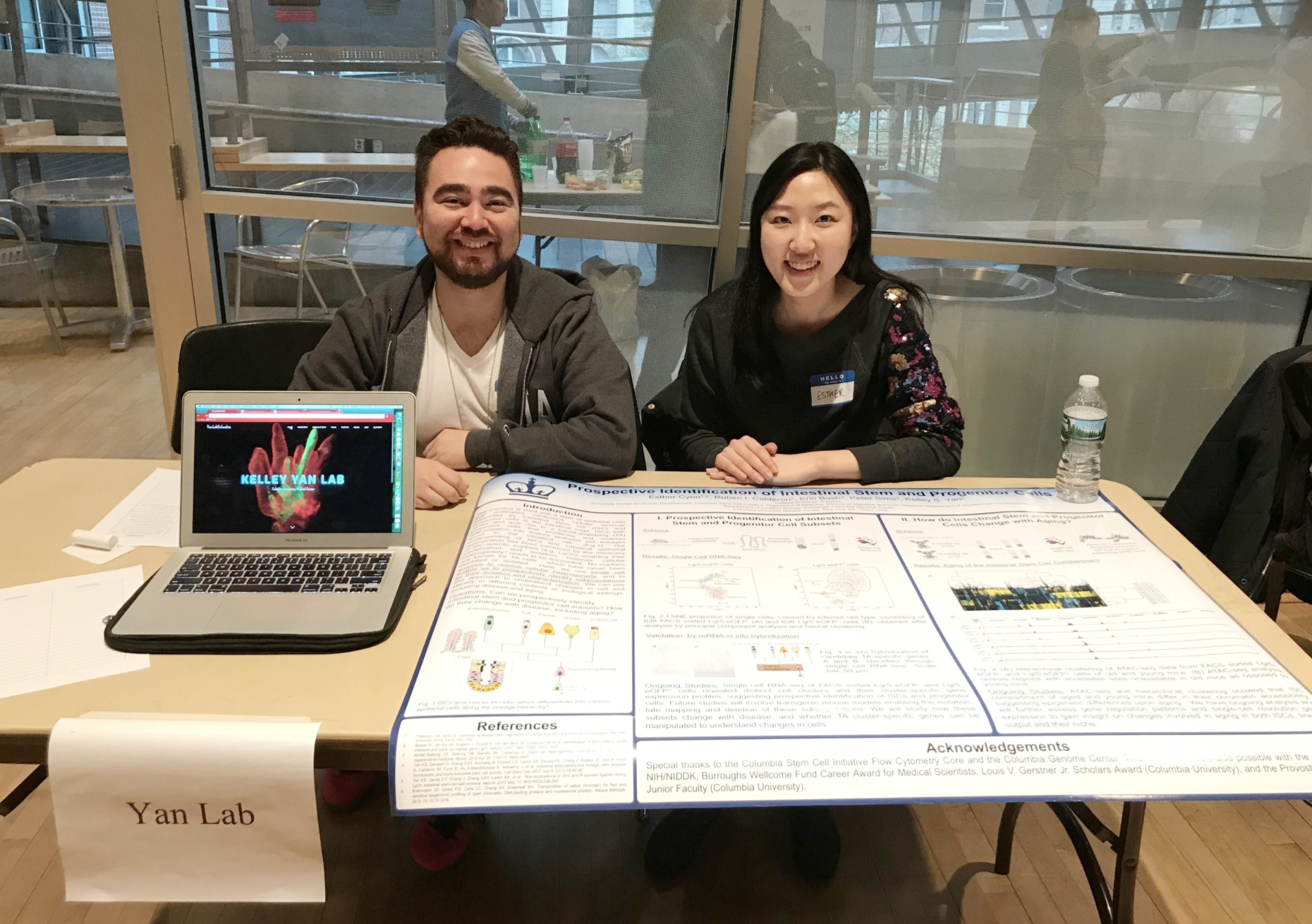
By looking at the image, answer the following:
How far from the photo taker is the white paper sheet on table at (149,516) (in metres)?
1.40

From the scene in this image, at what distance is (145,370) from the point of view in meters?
4.20

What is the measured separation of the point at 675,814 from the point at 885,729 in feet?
2.86

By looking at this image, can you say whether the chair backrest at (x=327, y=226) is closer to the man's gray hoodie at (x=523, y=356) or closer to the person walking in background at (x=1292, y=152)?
the man's gray hoodie at (x=523, y=356)

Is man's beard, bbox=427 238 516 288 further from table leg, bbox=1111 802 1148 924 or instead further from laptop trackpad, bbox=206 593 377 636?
table leg, bbox=1111 802 1148 924

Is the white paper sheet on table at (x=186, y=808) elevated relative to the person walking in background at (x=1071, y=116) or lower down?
lower down

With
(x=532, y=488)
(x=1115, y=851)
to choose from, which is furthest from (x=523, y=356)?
(x=1115, y=851)

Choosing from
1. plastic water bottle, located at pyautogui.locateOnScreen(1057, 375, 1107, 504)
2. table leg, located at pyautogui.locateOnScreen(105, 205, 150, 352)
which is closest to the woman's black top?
plastic water bottle, located at pyautogui.locateOnScreen(1057, 375, 1107, 504)

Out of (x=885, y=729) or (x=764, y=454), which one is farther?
(x=764, y=454)

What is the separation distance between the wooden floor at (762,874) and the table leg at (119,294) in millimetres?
3032

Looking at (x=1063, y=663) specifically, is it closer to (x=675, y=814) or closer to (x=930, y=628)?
(x=930, y=628)

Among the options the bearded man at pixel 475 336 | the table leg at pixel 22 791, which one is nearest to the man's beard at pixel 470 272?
the bearded man at pixel 475 336

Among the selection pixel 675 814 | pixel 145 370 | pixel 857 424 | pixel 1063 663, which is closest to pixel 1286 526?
pixel 857 424

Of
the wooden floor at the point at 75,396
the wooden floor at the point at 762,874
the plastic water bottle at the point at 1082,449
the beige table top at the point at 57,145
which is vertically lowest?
the wooden floor at the point at 762,874

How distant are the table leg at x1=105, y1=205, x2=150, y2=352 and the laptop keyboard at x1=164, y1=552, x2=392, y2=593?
369 centimetres
